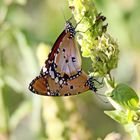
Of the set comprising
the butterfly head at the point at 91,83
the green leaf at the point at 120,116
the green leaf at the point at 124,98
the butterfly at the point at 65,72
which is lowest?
the green leaf at the point at 120,116

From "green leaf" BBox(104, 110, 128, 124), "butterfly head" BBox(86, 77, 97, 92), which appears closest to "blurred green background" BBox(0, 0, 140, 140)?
"green leaf" BBox(104, 110, 128, 124)

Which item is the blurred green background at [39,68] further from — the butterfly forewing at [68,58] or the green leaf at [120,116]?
the butterfly forewing at [68,58]

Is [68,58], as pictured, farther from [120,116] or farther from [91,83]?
[120,116]

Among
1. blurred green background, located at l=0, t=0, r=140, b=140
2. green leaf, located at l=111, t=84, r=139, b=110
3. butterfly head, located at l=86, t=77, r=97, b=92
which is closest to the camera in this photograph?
green leaf, located at l=111, t=84, r=139, b=110

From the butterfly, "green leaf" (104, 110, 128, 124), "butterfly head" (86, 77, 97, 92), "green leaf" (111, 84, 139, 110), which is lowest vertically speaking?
"green leaf" (104, 110, 128, 124)

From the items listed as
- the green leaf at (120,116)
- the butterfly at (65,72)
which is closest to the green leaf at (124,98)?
the green leaf at (120,116)

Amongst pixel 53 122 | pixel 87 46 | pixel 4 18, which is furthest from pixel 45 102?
pixel 87 46

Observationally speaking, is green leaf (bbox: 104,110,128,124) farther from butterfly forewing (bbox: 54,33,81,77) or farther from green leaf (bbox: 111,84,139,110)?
butterfly forewing (bbox: 54,33,81,77)
